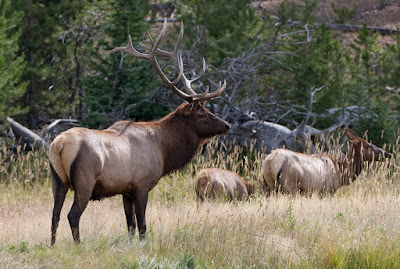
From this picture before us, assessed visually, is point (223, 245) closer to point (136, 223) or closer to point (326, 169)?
point (136, 223)

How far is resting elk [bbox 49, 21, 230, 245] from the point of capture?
7.01 m

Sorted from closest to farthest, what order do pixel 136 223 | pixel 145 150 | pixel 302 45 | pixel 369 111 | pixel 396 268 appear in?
pixel 396 268, pixel 145 150, pixel 136 223, pixel 369 111, pixel 302 45

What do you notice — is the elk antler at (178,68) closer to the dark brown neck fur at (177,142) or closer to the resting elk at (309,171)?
the dark brown neck fur at (177,142)

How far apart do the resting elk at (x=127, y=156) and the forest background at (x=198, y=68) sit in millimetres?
5545

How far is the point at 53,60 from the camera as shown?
1709cm

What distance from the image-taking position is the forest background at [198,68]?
14.7 meters

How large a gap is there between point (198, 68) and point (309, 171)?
5382 mm

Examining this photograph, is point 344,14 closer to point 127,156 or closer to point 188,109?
point 188,109

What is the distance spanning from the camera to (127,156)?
751 centimetres

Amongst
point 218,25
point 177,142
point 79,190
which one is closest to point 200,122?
point 177,142

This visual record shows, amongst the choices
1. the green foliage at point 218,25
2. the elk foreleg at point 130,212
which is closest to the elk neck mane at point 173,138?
the elk foreleg at point 130,212

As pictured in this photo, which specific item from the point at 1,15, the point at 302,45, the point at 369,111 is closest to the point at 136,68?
the point at 1,15

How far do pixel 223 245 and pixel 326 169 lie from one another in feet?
15.3

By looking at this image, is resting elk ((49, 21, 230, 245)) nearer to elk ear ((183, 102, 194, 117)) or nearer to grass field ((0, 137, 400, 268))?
elk ear ((183, 102, 194, 117))
